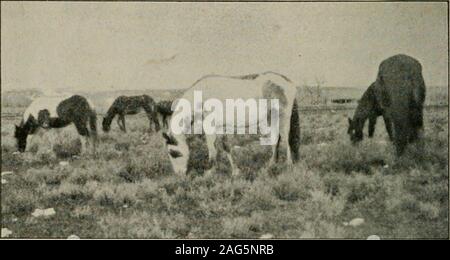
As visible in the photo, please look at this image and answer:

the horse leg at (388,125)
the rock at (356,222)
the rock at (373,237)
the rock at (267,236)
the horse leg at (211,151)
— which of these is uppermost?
the horse leg at (388,125)

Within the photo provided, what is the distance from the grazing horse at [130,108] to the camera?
13.6 ft

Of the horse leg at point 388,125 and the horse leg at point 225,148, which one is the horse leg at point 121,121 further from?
the horse leg at point 388,125

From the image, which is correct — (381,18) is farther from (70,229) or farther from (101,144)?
(70,229)

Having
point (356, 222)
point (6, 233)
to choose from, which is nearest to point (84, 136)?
point (6, 233)

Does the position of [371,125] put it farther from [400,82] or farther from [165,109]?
[165,109]

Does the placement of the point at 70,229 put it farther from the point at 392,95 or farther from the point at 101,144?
the point at 392,95

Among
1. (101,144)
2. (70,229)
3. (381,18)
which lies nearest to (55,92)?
(101,144)

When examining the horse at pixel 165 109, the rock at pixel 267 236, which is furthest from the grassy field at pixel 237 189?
the horse at pixel 165 109

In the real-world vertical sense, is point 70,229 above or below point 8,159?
below

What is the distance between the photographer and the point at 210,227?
158 inches

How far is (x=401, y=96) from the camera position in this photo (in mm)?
4211

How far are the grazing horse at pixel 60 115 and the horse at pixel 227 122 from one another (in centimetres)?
61

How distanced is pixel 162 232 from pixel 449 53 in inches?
104
